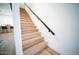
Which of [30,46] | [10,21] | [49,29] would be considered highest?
[10,21]

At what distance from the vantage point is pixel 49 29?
178cm

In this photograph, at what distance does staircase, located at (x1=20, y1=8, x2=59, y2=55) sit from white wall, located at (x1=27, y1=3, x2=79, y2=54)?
0.07 m

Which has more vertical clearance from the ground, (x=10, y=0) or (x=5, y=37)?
(x=10, y=0)

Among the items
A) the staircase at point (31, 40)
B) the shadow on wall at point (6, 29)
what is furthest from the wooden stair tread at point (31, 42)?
the shadow on wall at point (6, 29)

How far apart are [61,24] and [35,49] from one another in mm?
540

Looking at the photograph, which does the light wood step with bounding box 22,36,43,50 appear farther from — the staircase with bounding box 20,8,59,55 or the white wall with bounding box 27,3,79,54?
the white wall with bounding box 27,3,79,54

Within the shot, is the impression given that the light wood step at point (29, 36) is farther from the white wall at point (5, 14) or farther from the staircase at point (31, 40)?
the white wall at point (5, 14)

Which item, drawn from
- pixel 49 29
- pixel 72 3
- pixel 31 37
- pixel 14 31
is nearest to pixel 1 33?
pixel 14 31

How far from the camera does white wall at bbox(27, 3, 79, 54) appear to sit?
5.77 ft

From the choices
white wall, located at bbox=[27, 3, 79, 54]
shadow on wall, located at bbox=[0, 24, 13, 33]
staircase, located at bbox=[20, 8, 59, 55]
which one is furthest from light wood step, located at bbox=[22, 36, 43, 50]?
shadow on wall, located at bbox=[0, 24, 13, 33]

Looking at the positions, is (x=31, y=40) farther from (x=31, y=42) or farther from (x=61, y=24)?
(x=61, y=24)

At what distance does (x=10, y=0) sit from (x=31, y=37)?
2.03 ft

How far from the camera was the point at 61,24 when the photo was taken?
179 cm
